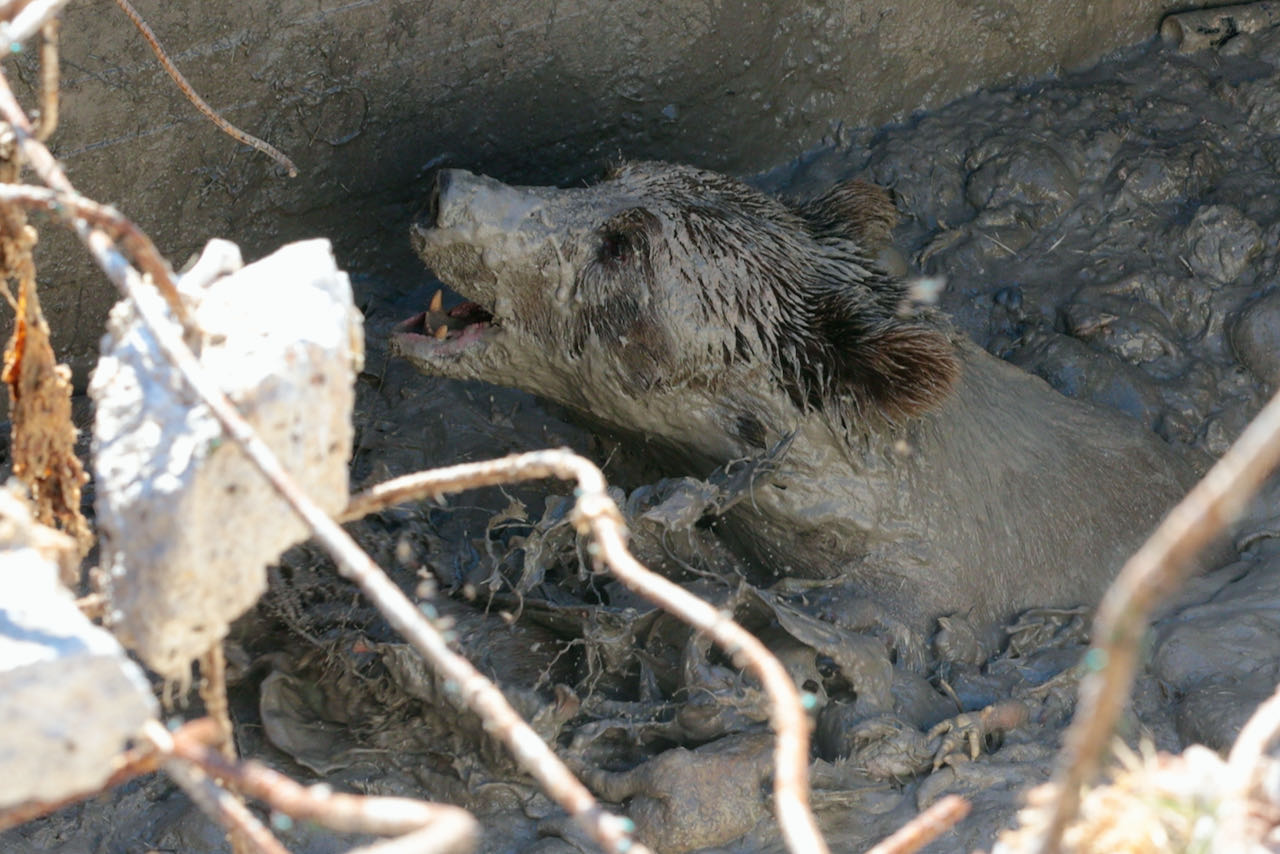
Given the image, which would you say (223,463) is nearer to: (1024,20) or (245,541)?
(245,541)

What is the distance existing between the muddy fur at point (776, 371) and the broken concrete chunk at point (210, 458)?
1848 mm

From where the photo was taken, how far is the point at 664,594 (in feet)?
5.45

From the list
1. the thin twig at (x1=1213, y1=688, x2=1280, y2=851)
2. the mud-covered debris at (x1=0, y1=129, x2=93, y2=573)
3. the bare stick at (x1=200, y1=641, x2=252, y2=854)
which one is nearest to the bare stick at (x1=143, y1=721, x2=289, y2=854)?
the bare stick at (x1=200, y1=641, x2=252, y2=854)

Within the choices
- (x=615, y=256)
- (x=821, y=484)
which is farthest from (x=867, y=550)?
(x=615, y=256)

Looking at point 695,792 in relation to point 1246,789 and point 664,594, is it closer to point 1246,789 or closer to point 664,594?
point 664,594

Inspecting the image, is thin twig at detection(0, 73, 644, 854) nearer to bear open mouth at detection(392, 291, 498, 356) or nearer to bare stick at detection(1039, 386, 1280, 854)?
bare stick at detection(1039, 386, 1280, 854)

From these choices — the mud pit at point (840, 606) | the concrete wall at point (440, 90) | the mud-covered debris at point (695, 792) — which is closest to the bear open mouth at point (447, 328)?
the mud pit at point (840, 606)

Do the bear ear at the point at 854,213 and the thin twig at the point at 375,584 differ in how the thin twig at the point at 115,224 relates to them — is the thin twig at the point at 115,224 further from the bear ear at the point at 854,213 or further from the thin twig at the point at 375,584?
the bear ear at the point at 854,213

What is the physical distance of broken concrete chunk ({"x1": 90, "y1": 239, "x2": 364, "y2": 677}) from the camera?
5.47 ft

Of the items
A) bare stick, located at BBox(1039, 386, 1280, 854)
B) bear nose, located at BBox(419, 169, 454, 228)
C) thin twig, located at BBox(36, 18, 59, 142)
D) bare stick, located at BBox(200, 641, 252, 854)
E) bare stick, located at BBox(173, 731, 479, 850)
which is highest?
thin twig, located at BBox(36, 18, 59, 142)

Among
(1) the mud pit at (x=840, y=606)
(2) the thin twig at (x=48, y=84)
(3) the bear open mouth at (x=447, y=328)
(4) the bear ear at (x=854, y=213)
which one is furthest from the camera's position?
(4) the bear ear at (x=854, y=213)

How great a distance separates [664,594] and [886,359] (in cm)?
193

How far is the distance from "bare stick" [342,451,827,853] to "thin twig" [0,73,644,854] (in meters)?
0.18

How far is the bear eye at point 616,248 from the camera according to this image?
366 centimetres
